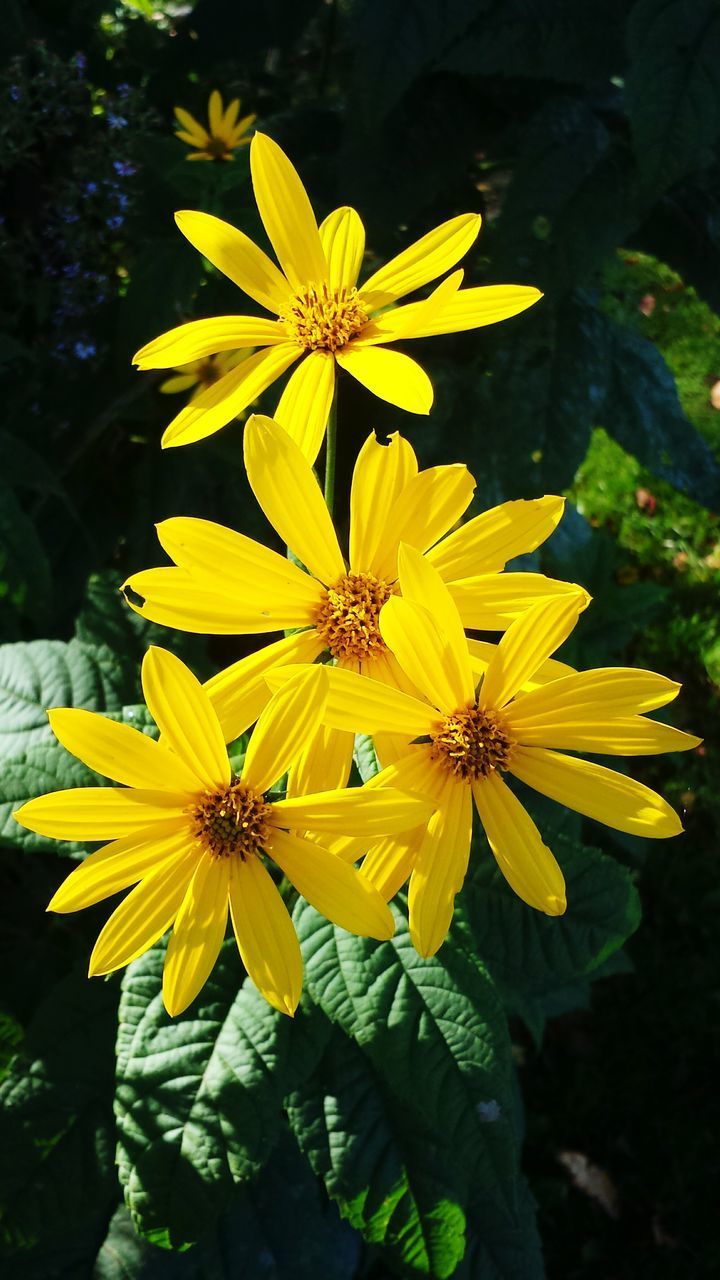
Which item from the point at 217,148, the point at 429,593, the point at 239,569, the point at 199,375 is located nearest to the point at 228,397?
the point at 239,569

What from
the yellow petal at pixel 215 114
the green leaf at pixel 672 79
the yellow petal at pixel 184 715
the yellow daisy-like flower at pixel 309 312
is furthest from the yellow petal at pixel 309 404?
the yellow petal at pixel 215 114

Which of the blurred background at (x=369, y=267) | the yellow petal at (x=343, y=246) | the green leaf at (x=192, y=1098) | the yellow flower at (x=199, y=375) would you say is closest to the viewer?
the yellow petal at (x=343, y=246)

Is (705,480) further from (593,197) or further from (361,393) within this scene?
(361,393)

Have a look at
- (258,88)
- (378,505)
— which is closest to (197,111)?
(258,88)

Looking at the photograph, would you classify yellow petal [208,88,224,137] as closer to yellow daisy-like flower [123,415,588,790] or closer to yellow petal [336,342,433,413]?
yellow petal [336,342,433,413]

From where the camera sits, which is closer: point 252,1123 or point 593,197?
point 252,1123

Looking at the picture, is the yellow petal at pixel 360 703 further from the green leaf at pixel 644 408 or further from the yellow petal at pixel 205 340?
the green leaf at pixel 644 408
